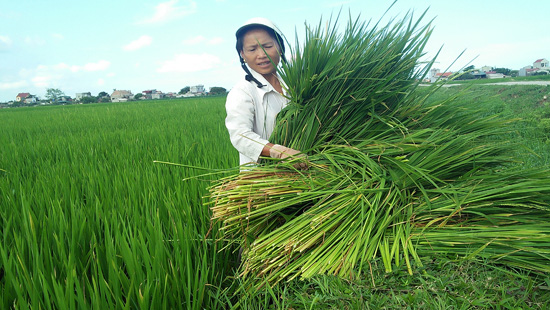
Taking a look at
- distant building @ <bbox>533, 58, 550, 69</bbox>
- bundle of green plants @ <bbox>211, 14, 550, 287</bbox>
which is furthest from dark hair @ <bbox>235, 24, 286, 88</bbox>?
distant building @ <bbox>533, 58, 550, 69</bbox>

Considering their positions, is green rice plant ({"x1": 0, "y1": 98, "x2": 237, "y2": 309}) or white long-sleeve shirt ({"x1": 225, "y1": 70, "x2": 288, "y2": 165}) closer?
green rice plant ({"x1": 0, "y1": 98, "x2": 237, "y2": 309})

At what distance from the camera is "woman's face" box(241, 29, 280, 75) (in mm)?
1609

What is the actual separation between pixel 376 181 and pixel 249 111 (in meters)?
0.69

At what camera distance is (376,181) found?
3.80ft

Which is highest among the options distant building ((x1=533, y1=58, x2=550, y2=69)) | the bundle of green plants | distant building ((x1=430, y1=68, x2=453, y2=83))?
distant building ((x1=533, y1=58, x2=550, y2=69))

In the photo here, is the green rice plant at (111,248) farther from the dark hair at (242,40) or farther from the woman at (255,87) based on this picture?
the dark hair at (242,40)

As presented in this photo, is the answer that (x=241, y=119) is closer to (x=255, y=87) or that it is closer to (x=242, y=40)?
(x=255, y=87)

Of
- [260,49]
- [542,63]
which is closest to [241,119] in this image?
[260,49]

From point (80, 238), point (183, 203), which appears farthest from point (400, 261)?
point (80, 238)

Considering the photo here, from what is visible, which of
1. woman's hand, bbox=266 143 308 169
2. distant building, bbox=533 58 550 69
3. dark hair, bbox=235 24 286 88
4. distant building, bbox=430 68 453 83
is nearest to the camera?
woman's hand, bbox=266 143 308 169

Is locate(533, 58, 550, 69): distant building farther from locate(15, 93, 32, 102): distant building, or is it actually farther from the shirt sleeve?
locate(15, 93, 32, 102): distant building

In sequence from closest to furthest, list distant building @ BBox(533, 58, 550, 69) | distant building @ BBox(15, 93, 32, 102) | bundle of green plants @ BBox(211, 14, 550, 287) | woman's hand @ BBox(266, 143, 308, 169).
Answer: bundle of green plants @ BBox(211, 14, 550, 287) → woman's hand @ BBox(266, 143, 308, 169) → distant building @ BBox(533, 58, 550, 69) → distant building @ BBox(15, 93, 32, 102)

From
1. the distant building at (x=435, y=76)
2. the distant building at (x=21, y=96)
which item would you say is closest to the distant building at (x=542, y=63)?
the distant building at (x=435, y=76)

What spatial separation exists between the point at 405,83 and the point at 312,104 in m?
0.39
